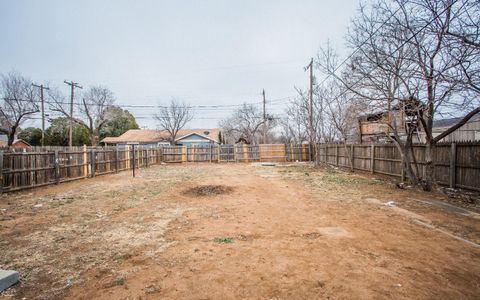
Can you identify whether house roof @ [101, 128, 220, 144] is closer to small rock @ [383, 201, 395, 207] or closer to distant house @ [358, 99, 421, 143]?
distant house @ [358, 99, 421, 143]

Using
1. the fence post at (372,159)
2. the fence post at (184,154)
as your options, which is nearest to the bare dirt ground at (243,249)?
the fence post at (372,159)

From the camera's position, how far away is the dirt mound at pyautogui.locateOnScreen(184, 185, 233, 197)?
8.03 meters

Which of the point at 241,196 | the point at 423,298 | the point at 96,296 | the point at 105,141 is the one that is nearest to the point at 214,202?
the point at 241,196

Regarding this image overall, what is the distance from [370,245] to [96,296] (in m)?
3.63

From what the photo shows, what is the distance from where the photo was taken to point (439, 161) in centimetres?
816

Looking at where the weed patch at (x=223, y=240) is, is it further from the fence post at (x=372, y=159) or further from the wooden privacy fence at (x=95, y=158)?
the fence post at (x=372, y=159)

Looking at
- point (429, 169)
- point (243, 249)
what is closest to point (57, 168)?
point (243, 249)

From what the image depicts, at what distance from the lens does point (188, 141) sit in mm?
37594

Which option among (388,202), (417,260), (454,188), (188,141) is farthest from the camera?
(188,141)

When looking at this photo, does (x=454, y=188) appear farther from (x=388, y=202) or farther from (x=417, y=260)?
(x=417, y=260)

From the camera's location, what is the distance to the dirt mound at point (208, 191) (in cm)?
803

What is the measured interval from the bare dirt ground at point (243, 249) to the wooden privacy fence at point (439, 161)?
3.76ft

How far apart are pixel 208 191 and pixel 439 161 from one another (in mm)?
7631

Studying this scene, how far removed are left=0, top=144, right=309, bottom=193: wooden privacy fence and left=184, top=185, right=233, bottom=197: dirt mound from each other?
566cm
